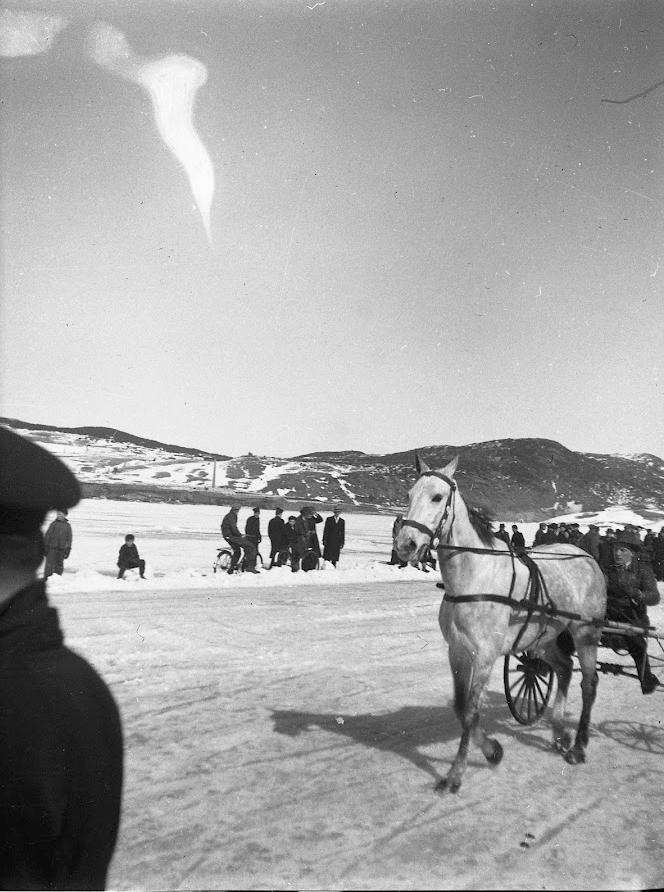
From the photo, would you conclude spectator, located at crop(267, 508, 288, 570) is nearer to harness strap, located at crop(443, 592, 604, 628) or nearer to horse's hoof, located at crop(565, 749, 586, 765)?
harness strap, located at crop(443, 592, 604, 628)

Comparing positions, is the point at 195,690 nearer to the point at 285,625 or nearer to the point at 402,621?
the point at 285,625

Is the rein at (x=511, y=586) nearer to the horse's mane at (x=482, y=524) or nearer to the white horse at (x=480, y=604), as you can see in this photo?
the white horse at (x=480, y=604)

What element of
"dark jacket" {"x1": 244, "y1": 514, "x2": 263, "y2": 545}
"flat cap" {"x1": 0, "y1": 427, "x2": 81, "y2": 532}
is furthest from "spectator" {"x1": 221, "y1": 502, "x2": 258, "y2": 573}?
"flat cap" {"x1": 0, "y1": 427, "x2": 81, "y2": 532}

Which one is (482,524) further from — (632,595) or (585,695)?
(632,595)

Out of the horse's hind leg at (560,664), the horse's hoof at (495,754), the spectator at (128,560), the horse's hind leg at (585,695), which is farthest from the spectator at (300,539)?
the horse's hoof at (495,754)

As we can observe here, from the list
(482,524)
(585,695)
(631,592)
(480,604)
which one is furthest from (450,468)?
(631,592)

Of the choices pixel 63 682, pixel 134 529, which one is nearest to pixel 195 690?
pixel 63 682
